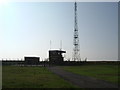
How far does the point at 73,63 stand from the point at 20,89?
74268 mm

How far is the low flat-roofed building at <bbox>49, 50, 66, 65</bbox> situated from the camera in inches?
3706

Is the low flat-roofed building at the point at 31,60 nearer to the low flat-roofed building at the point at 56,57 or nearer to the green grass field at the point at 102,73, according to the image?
the low flat-roofed building at the point at 56,57

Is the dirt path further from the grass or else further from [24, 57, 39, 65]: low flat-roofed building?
[24, 57, 39, 65]: low flat-roofed building

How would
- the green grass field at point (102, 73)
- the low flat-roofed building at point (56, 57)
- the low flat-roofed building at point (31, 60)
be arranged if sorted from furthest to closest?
the low flat-roofed building at point (31, 60)
the low flat-roofed building at point (56, 57)
the green grass field at point (102, 73)

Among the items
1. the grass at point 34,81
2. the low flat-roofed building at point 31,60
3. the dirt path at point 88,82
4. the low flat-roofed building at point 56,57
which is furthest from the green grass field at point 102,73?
the low flat-roofed building at point 31,60

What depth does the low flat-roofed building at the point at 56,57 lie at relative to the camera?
9412 cm

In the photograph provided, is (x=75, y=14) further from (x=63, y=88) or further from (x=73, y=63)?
(x=63, y=88)

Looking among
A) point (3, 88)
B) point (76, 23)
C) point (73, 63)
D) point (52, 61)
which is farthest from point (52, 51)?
point (3, 88)

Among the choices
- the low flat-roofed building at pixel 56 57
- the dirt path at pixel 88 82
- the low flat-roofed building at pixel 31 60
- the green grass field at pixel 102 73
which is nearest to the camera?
the dirt path at pixel 88 82

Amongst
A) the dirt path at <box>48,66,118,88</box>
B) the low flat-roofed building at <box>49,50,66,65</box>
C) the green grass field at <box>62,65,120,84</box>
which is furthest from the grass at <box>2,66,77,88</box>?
the low flat-roofed building at <box>49,50,66,65</box>

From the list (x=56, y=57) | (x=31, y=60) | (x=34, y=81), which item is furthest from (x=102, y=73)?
(x=31, y=60)

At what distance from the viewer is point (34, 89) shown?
17.9 m

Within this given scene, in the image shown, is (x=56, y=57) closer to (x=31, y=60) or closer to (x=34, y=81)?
(x=31, y=60)

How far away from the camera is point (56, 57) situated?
94.4m
